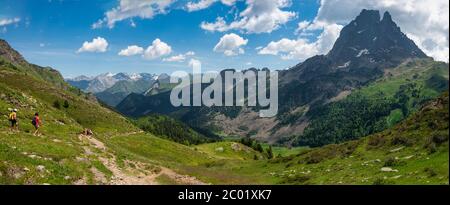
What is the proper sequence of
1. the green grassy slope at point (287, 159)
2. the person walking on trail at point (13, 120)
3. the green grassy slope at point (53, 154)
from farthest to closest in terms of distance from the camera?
the person walking on trail at point (13, 120) < the green grassy slope at point (53, 154) < the green grassy slope at point (287, 159)

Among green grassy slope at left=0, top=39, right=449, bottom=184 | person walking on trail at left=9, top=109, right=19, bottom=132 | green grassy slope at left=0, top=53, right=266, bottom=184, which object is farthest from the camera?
person walking on trail at left=9, top=109, right=19, bottom=132

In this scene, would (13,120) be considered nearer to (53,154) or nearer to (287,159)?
(53,154)

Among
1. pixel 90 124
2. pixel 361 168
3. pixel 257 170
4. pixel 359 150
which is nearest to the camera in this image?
pixel 361 168

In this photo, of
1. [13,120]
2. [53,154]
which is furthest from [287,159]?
[13,120]

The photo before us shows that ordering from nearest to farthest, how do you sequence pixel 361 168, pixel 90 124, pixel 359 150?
1. pixel 361 168
2. pixel 359 150
3. pixel 90 124

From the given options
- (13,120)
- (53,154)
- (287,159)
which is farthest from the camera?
(287,159)

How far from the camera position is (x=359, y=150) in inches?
2202

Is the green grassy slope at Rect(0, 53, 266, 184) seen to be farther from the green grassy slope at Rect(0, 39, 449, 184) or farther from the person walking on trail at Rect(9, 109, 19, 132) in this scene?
the person walking on trail at Rect(9, 109, 19, 132)

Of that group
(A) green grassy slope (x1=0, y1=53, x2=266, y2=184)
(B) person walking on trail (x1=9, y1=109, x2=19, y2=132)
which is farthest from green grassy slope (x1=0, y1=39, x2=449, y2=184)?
(B) person walking on trail (x1=9, y1=109, x2=19, y2=132)

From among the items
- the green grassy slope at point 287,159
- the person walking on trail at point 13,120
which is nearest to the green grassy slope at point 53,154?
the green grassy slope at point 287,159

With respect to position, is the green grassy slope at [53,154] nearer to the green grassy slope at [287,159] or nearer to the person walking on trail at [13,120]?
the green grassy slope at [287,159]
